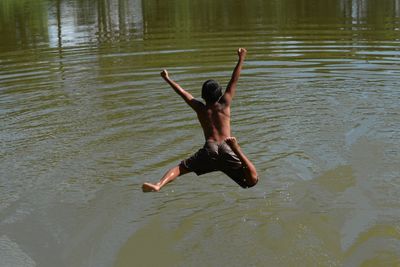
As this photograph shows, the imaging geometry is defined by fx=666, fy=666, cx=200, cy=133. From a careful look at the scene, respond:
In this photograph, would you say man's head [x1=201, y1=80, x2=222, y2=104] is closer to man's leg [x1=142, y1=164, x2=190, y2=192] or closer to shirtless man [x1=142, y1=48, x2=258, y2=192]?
shirtless man [x1=142, y1=48, x2=258, y2=192]

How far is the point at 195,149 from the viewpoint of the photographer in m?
10.8

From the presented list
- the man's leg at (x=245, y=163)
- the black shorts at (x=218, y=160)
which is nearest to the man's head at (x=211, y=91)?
the black shorts at (x=218, y=160)

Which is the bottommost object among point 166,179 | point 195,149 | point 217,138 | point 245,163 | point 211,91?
point 195,149

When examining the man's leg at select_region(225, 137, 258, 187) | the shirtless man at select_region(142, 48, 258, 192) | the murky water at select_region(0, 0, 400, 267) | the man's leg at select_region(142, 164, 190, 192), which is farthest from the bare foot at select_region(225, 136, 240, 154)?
the murky water at select_region(0, 0, 400, 267)

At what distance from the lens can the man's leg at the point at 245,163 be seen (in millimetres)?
7164

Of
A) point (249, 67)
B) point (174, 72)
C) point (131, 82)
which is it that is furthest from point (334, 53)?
point (131, 82)

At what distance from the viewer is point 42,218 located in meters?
8.35

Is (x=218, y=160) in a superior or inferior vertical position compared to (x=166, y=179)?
superior

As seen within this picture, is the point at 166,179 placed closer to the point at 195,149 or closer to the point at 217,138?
the point at 217,138

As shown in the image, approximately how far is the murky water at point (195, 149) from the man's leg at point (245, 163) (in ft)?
1.66

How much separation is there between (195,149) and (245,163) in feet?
11.0

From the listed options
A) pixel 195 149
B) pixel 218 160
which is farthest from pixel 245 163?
pixel 195 149

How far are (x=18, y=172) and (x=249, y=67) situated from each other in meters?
8.21

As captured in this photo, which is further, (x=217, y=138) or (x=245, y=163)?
(x=217, y=138)
